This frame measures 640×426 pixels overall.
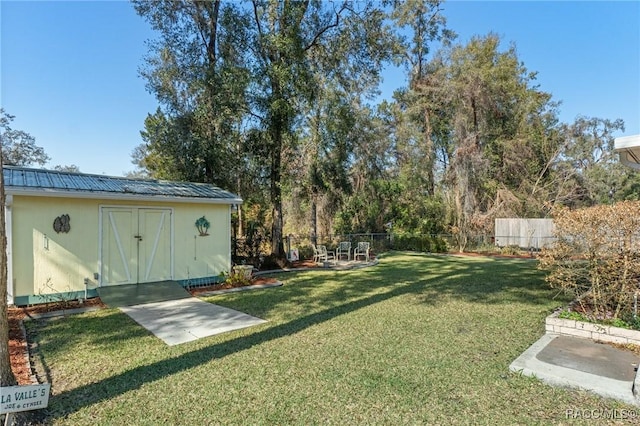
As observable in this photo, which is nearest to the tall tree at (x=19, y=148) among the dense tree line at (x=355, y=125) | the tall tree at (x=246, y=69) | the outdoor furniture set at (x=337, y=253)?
the dense tree line at (x=355, y=125)

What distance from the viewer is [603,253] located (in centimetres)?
453

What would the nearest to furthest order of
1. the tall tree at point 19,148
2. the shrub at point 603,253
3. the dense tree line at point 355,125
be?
the shrub at point 603,253
the dense tree line at point 355,125
the tall tree at point 19,148

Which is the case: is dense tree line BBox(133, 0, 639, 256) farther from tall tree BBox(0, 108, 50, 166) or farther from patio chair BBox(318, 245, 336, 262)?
tall tree BBox(0, 108, 50, 166)

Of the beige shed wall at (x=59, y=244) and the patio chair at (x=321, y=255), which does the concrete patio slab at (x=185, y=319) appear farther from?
the patio chair at (x=321, y=255)

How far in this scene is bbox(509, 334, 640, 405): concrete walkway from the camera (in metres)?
3.09

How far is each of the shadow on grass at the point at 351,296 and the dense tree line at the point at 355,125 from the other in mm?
4324

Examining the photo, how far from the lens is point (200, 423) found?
2744 mm

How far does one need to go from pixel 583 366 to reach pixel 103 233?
8.41 m

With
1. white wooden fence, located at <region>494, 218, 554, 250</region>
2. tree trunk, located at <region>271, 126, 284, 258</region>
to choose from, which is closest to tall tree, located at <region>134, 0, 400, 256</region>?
tree trunk, located at <region>271, 126, 284, 258</region>

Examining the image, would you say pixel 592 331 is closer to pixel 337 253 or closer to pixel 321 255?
pixel 321 255

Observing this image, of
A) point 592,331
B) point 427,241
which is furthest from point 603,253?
point 427,241

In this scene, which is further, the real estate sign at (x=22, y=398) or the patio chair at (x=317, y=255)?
the patio chair at (x=317, y=255)

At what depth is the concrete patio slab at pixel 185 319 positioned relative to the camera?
16.5 ft

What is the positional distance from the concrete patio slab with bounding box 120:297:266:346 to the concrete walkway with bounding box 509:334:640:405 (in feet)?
12.5
